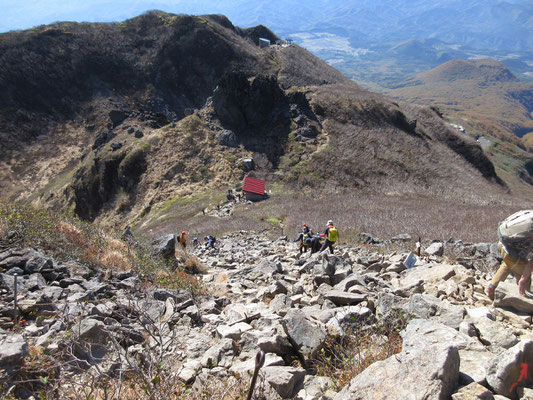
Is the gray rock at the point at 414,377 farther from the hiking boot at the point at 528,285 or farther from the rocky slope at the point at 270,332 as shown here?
the hiking boot at the point at 528,285

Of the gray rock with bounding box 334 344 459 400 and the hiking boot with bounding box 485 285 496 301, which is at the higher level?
the gray rock with bounding box 334 344 459 400

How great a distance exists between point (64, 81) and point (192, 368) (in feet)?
245

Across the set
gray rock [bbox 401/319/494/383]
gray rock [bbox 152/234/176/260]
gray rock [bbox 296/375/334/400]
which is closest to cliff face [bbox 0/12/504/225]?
gray rock [bbox 152/234/176/260]

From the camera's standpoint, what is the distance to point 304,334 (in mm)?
4562

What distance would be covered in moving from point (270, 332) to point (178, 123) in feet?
127

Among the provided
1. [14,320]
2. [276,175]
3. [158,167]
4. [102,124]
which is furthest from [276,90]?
[14,320]

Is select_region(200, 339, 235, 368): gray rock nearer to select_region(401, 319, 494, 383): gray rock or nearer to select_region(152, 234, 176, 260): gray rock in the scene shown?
select_region(401, 319, 494, 383): gray rock

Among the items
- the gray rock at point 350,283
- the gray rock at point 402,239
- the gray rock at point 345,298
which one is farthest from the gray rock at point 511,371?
the gray rock at point 402,239

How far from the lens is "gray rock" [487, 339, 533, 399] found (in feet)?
9.73

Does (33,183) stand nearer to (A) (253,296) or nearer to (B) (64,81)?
(B) (64,81)

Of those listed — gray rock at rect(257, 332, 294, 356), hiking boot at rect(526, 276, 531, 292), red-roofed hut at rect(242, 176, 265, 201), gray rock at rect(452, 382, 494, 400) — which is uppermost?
gray rock at rect(452, 382, 494, 400)

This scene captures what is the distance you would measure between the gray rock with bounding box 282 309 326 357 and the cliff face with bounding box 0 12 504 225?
29511mm

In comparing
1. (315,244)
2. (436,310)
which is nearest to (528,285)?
(436,310)

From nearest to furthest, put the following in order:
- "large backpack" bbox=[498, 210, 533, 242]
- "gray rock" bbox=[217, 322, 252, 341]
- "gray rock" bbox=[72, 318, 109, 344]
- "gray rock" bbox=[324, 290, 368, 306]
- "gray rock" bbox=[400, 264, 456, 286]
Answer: "gray rock" bbox=[72, 318, 109, 344] < "large backpack" bbox=[498, 210, 533, 242] < "gray rock" bbox=[217, 322, 252, 341] < "gray rock" bbox=[324, 290, 368, 306] < "gray rock" bbox=[400, 264, 456, 286]
